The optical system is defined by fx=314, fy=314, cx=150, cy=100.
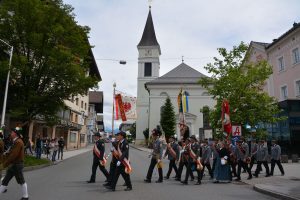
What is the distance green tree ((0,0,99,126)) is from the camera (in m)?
19.8

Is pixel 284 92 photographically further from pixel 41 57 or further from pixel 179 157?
pixel 41 57

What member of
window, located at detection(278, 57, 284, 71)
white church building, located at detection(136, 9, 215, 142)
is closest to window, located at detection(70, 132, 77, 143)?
white church building, located at detection(136, 9, 215, 142)

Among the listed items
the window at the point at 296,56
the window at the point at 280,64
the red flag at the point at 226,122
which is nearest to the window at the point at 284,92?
the window at the point at 280,64

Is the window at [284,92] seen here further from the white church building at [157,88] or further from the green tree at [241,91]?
the white church building at [157,88]

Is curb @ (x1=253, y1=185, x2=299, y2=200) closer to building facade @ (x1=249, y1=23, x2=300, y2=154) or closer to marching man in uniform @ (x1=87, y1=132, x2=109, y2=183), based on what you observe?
marching man in uniform @ (x1=87, y1=132, x2=109, y2=183)

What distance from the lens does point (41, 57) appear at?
20625mm

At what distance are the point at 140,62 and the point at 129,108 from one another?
220 ft

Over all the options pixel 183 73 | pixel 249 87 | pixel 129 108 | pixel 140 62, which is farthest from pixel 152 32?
pixel 129 108

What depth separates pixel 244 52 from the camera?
85.1 feet

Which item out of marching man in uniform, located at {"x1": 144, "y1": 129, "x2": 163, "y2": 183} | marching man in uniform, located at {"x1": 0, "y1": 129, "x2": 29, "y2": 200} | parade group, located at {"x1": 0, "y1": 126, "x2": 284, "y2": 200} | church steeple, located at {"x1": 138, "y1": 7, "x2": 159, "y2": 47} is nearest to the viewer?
marching man in uniform, located at {"x1": 0, "y1": 129, "x2": 29, "y2": 200}

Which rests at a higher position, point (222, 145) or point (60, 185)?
point (222, 145)

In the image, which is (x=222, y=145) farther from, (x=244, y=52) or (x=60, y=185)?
(x=244, y=52)

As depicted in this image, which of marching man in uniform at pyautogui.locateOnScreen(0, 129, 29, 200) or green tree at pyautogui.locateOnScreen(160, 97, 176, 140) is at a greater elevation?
green tree at pyautogui.locateOnScreen(160, 97, 176, 140)

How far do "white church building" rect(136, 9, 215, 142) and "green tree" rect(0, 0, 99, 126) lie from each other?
155ft
